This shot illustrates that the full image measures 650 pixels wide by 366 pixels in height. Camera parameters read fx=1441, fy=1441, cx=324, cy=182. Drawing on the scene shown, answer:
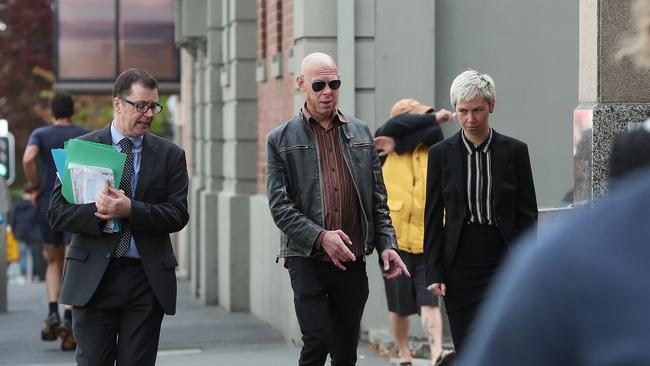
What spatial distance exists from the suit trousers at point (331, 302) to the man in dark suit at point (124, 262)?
1.91 feet

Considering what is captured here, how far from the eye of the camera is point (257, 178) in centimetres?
1472

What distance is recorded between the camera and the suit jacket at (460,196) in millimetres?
6289

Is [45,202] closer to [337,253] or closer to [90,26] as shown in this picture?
[337,253]

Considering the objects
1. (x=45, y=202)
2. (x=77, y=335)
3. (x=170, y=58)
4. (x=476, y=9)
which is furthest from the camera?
(x=170, y=58)

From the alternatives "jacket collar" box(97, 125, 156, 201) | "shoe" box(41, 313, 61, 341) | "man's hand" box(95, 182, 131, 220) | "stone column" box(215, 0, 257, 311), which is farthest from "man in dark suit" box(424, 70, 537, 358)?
"stone column" box(215, 0, 257, 311)

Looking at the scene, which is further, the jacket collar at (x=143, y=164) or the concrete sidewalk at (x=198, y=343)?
the concrete sidewalk at (x=198, y=343)

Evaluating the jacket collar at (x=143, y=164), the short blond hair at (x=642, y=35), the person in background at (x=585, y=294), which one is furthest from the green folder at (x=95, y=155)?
the person in background at (x=585, y=294)

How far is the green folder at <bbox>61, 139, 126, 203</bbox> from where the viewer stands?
6.14 m

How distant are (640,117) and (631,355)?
5157mm

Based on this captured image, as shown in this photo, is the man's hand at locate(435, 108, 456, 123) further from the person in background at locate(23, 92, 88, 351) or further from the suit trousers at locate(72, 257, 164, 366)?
the person in background at locate(23, 92, 88, 351)

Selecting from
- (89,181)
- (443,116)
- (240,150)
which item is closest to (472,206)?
(89,181)

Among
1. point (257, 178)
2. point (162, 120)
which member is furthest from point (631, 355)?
point (162, 120)

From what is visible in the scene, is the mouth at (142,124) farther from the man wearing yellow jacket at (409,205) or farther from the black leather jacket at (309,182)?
the man wearing yellow jacket at (409,205)

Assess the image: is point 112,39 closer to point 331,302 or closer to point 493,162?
point 331,302
